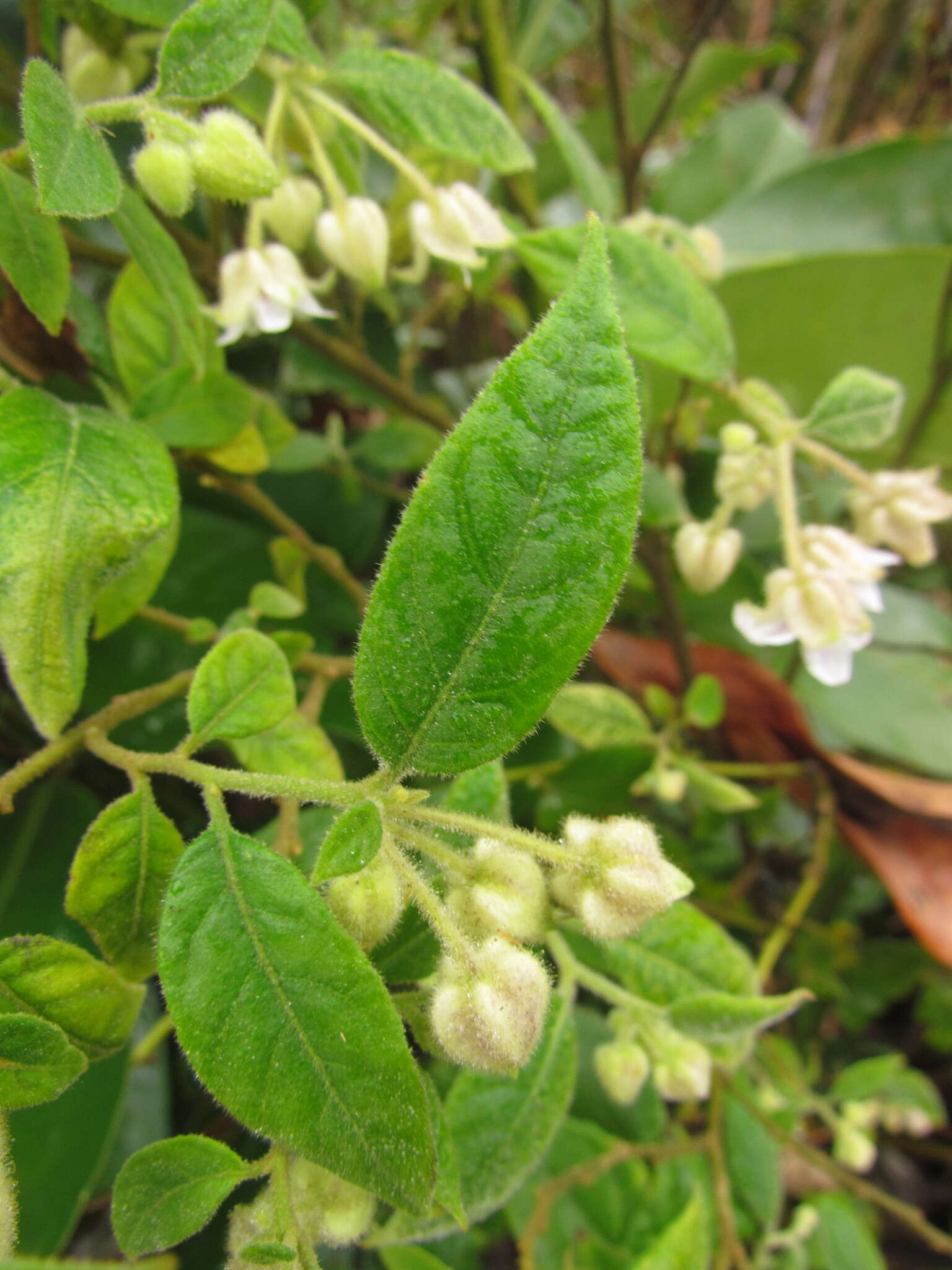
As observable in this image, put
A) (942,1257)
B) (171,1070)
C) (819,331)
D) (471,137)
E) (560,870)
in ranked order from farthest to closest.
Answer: (942,1257), (819,331), (171,1070), (471,137), (560,870)

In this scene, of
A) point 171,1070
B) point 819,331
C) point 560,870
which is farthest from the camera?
point 819,331

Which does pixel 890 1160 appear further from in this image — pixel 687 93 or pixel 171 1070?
pixel 687 93

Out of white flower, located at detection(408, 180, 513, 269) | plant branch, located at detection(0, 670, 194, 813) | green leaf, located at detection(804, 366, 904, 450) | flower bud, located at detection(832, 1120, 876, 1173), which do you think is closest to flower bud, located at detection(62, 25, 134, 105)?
white flower, located at detection(408, 180, 513, 269)

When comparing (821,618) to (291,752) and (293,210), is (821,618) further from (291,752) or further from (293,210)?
(293,210)

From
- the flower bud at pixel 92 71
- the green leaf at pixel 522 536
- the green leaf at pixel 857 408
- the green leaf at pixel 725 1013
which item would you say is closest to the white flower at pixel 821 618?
the green leaf at pixel 857 408

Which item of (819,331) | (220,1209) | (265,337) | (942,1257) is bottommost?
(942,1257)

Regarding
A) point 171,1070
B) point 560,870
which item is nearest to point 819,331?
point 560,870
